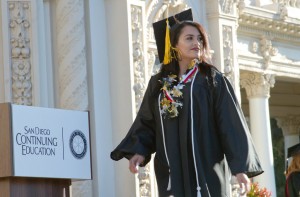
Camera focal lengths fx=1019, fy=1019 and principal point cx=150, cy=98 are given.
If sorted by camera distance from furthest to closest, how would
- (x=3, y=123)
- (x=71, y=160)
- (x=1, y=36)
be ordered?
(x=1, y=36)
(x=71, y=160)
(x=3, y=123)

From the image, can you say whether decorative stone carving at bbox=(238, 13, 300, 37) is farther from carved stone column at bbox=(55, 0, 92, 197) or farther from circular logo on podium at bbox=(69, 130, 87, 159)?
circular logo on podium at bbox=(69, 130, 87, 159)

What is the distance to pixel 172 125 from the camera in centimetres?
666

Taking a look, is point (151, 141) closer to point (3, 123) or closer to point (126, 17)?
point (3, 123)

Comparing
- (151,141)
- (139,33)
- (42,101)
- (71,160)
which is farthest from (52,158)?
(139,33)

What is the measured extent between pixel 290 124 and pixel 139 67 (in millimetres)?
11059

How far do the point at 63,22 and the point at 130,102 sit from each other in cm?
119

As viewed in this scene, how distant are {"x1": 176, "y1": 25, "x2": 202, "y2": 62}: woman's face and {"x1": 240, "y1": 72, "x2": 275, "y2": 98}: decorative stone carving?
10380 millimetres

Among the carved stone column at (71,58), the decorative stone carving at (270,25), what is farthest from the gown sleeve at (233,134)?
the decorative stone carving at (270,25)

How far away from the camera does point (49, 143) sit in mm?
6156

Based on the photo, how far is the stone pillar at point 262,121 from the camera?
1673cm

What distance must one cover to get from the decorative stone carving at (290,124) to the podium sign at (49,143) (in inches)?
631

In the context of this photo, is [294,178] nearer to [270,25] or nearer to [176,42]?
[270,25]

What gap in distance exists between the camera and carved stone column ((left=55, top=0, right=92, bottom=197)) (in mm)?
11102

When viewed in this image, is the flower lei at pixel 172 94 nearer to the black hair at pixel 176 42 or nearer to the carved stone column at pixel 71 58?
the black hair at pixel 176 42
